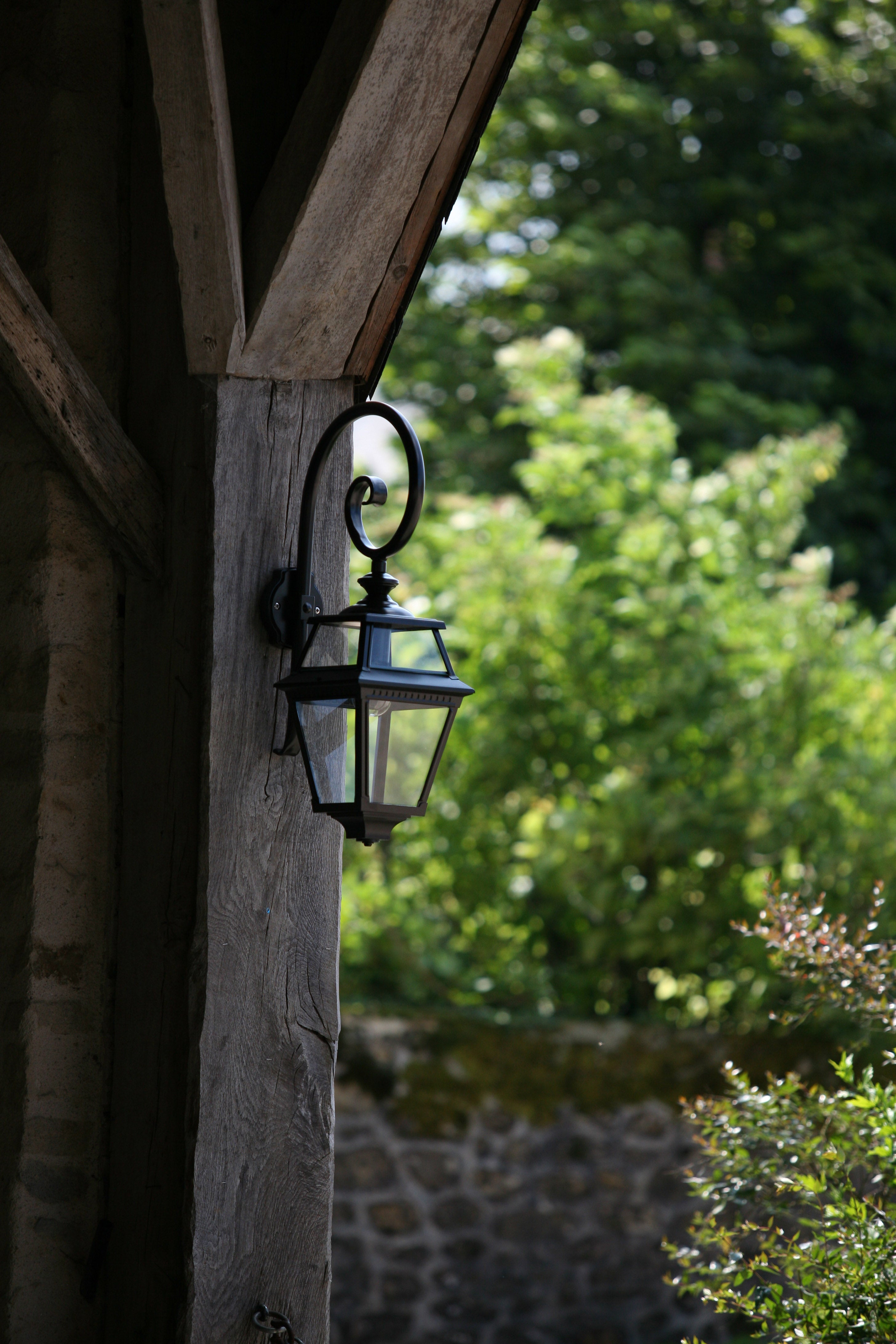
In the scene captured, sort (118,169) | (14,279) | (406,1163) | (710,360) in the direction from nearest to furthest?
1. (14,279)
2. (118,169)
3. (406,1163)
4. (710,360)

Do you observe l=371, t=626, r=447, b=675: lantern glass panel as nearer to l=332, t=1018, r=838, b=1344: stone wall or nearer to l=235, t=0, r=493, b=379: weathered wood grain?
l=235, t=0, r=493, b=379: weathered wood grain

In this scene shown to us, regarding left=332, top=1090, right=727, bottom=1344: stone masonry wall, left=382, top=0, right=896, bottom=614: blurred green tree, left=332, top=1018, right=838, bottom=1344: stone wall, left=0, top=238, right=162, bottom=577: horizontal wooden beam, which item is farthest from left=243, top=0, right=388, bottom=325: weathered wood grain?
left=382, top=0, right=896, bottom=614: blurred green tree

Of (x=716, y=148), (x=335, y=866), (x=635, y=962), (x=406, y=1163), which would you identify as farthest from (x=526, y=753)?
(x=716, y=148)

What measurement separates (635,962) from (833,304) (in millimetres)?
5408

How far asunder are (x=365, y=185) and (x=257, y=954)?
101 cm

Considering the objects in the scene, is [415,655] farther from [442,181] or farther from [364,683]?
[442,181]

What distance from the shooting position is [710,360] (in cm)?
771

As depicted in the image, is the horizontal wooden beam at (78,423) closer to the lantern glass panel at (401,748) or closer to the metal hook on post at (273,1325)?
the lantern glass panel at (401,748)

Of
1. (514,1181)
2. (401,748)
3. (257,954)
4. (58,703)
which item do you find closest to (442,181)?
(401,748)

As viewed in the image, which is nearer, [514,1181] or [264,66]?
[264,66]

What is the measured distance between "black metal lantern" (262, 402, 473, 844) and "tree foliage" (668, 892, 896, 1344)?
1.98ft

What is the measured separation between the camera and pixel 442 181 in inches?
66.2

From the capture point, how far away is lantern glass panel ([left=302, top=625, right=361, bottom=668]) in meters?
1.66

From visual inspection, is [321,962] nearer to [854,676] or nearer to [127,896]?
[127,896]
